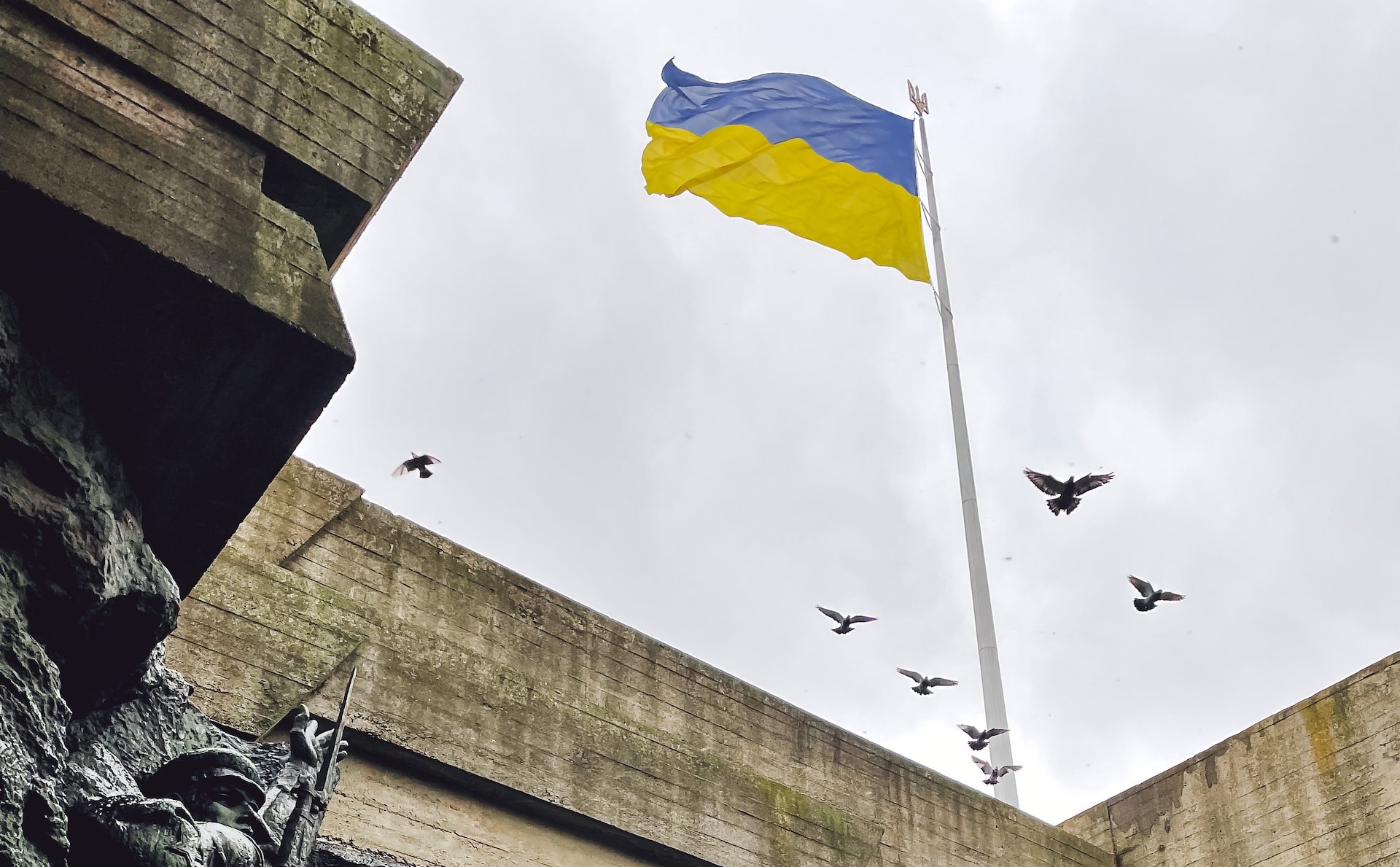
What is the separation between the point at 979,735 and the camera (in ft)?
44.6

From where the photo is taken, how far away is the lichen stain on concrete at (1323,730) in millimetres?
9461

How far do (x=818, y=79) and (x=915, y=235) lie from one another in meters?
2.17

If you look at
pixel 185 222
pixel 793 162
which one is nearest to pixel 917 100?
pixel 793 162

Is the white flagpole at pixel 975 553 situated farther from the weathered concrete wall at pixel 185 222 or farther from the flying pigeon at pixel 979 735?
the weathered concrete wall at pixel 185 222

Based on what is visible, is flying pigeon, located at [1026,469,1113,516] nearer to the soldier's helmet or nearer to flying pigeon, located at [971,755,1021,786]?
flying pigeon, located at [971,755,1021,786]

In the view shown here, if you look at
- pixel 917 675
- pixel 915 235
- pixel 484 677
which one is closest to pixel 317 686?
pixel 484 677

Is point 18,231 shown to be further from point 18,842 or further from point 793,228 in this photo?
point 793,228

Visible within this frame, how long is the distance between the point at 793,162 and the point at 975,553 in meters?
5.21

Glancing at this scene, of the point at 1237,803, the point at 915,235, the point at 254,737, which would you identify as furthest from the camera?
the point at 915,235

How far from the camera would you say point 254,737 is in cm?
593

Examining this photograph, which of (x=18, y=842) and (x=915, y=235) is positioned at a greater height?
(x=915, y=235)

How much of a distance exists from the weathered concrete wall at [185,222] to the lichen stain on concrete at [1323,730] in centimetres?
789

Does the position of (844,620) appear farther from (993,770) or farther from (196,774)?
(196,774)

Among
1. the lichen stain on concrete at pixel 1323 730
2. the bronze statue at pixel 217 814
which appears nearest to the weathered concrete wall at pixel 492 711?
the bronze statue at pixel 217 814
